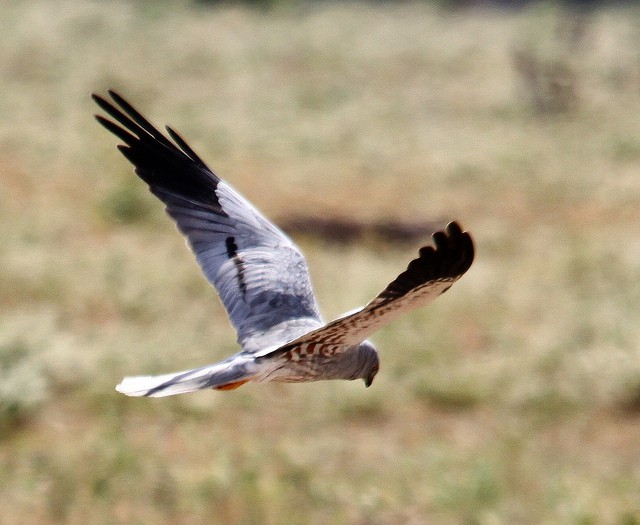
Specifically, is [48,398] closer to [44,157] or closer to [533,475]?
[533,475]

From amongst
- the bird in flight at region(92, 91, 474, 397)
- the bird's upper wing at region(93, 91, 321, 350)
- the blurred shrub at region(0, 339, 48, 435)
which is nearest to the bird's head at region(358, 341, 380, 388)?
the bird in flight at region(92, 91, 474, 397)

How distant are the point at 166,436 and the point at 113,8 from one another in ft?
85.9

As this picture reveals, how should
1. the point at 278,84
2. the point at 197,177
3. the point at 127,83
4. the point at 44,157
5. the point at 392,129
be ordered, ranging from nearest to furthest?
the point at 197,177 < the point at 44,157 < the point at 392,129 < the point at 127,83 < the point at 278,84

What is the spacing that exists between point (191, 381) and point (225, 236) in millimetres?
1178

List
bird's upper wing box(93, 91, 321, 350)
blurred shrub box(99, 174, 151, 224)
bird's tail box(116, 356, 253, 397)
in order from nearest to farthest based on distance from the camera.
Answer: bird's tail box(116, 356, 253, 397)
bird's upper wing box(93, 91, 321, 350)
blurred shrub box(99, 174, 151, 224)

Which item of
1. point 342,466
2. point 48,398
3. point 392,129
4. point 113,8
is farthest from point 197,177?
point 113,8

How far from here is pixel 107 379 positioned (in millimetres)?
8398

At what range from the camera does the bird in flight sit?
14.4 ft

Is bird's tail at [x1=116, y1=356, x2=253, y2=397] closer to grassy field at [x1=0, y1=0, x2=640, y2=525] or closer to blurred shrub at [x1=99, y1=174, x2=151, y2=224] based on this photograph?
grassy field at [x1=0, y1=0, x2=640, y2=525]

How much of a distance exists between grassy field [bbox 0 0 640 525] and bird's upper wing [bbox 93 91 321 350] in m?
1.75

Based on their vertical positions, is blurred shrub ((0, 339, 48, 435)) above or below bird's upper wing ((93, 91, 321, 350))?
above

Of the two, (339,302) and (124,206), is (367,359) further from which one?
(124,206)

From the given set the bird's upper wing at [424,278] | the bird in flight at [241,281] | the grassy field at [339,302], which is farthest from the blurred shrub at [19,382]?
the bird's upper wing at [424,278]

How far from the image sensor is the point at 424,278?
12.2 ft
